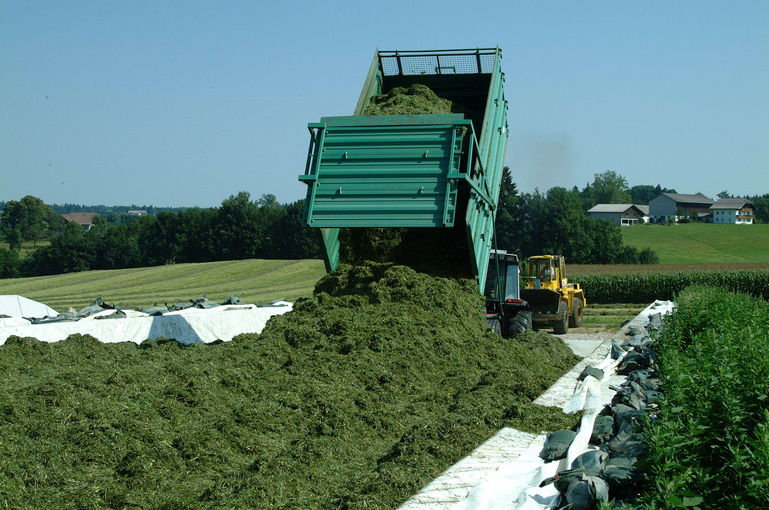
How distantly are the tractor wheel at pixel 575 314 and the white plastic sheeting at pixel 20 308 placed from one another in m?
11.9

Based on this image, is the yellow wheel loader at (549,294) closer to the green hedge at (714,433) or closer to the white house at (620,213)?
the green hedge at (714,433)

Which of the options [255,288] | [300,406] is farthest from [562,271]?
[255,288]

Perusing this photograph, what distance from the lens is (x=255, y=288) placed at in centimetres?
3553

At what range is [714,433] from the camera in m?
4.34

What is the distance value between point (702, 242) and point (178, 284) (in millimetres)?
50253

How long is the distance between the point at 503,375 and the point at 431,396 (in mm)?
1028

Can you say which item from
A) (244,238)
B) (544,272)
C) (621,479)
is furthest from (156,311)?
(244,238)

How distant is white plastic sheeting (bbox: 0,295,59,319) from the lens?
14336mm

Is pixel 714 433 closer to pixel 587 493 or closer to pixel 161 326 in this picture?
pixel 587 493

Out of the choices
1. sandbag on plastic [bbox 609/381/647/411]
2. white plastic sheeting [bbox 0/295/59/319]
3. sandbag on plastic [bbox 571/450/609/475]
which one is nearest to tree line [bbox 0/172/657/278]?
white plastic sheeting [bbox 0/295/59/319]

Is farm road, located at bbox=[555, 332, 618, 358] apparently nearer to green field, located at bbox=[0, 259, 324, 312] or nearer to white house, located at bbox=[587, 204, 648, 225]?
green field, located at bbox=[0, 259, 324, 312]

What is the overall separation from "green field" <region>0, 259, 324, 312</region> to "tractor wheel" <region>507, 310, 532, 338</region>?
1726 cm

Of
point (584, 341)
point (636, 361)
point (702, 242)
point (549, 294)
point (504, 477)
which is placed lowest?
point (584, 341)

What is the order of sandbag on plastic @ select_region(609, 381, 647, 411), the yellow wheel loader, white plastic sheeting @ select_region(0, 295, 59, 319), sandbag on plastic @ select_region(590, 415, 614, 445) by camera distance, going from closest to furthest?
sandbag on plastic @ select_region(590, 415, 614, 445)
sandbag on plastic @ select_region(609, 381, 647, 411)
white plastic sheeting @ select_region(0, 295, 59, 319)
the yellow wheel loader
